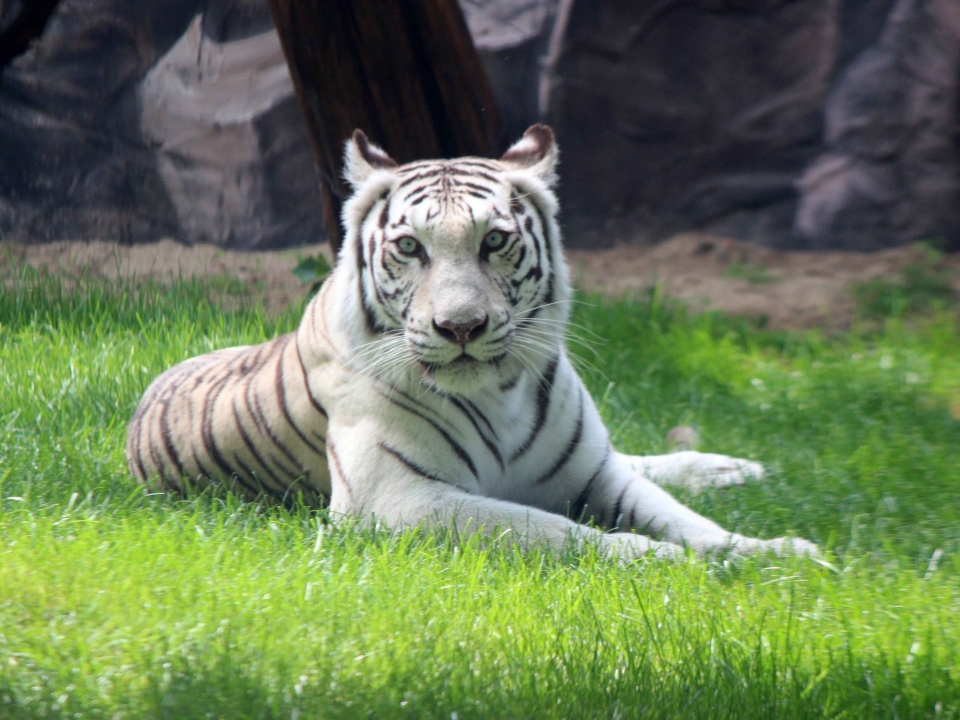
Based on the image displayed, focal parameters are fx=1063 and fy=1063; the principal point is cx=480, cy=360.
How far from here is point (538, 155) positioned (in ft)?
12.2

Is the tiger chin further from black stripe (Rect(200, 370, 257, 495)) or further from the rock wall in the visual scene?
the rock wall

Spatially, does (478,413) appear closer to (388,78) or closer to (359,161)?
(359,161)

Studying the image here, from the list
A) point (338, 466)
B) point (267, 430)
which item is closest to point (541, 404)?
point (338, 466)

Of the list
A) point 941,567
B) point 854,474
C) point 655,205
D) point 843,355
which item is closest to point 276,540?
point 941,567

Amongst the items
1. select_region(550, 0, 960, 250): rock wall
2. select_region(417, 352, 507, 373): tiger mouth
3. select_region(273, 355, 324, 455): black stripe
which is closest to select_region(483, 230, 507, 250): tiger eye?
select_region(417, 352, 507, 373): tiger mouth

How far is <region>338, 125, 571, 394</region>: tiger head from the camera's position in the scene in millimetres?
3172

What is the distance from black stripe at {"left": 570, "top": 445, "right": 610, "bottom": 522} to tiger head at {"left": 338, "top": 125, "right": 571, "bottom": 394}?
424 mm

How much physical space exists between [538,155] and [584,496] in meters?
1.20

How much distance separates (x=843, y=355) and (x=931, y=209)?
2.44 m

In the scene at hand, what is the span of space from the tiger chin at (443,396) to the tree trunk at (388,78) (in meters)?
1.35

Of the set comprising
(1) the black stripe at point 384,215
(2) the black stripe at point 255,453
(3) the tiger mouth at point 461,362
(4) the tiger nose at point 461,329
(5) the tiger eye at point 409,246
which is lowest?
(2) the black stripe at point 255,453

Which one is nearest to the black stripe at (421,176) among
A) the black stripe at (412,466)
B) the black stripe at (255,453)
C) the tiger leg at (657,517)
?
the black stripe at (412,466)

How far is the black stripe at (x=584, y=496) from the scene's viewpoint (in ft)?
12.0

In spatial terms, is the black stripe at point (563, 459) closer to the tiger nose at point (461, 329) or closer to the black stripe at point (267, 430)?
the tiger nose at point (461, 329)
